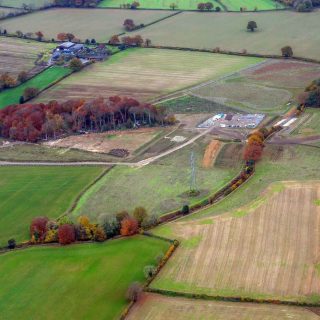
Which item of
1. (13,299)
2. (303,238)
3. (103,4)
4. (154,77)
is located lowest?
(13,299)

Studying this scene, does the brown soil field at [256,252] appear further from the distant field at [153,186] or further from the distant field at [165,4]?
the distant field at [165,4]

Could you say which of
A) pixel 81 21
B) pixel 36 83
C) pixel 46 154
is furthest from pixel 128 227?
pixel 81 21

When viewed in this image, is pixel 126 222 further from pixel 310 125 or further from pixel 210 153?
pixel 310 125

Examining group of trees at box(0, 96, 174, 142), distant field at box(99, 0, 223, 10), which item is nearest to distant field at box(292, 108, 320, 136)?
group of trees at box(0, 96, 174, 142)

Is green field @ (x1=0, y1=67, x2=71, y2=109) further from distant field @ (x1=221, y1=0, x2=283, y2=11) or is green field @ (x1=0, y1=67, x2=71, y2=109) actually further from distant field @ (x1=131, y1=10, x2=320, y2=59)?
distant field @ (x1=221, y1=0, x2=283, y2=11)

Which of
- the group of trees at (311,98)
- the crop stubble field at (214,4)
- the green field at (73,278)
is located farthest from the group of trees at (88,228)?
the crop stubble field at (214,4)

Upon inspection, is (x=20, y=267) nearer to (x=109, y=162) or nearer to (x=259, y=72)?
(x=109, y=162)

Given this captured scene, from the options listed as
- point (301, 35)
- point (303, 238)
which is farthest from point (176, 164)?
point (301, 35)
